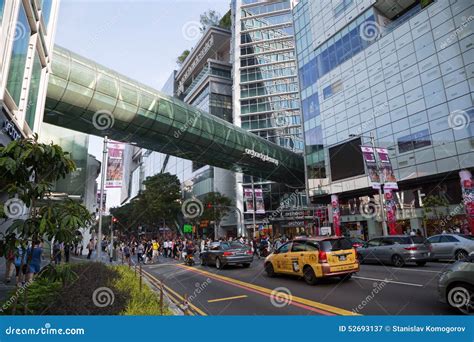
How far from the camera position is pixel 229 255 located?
1653cm

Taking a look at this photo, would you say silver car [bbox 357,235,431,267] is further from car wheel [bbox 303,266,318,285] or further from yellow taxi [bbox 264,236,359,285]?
car wheel [bbox 303,266,318,285]

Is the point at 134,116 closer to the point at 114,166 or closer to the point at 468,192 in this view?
the point at 114,166

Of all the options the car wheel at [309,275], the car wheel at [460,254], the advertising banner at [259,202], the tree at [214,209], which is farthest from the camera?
the tree at [214,209]

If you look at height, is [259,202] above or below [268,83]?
below

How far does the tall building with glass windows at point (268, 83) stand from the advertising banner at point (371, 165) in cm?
2698

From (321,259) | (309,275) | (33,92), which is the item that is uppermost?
(33,92)

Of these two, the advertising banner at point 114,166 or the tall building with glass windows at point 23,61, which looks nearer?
the tall building with glass windows at point 23,61

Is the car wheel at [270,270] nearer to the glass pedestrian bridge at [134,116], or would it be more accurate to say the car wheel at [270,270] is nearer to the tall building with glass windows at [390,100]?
the tall building with glass windows at [390,100]

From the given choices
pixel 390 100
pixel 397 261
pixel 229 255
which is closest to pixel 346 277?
pixel 397 261

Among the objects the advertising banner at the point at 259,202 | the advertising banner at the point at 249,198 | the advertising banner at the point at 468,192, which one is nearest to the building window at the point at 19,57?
the advertising banner at the point at 249,198

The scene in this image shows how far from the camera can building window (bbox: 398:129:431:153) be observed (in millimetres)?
27922

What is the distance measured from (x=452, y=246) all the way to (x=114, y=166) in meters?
19.0

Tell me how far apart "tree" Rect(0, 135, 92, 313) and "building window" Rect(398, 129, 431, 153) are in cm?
3034

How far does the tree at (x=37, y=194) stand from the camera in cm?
443
